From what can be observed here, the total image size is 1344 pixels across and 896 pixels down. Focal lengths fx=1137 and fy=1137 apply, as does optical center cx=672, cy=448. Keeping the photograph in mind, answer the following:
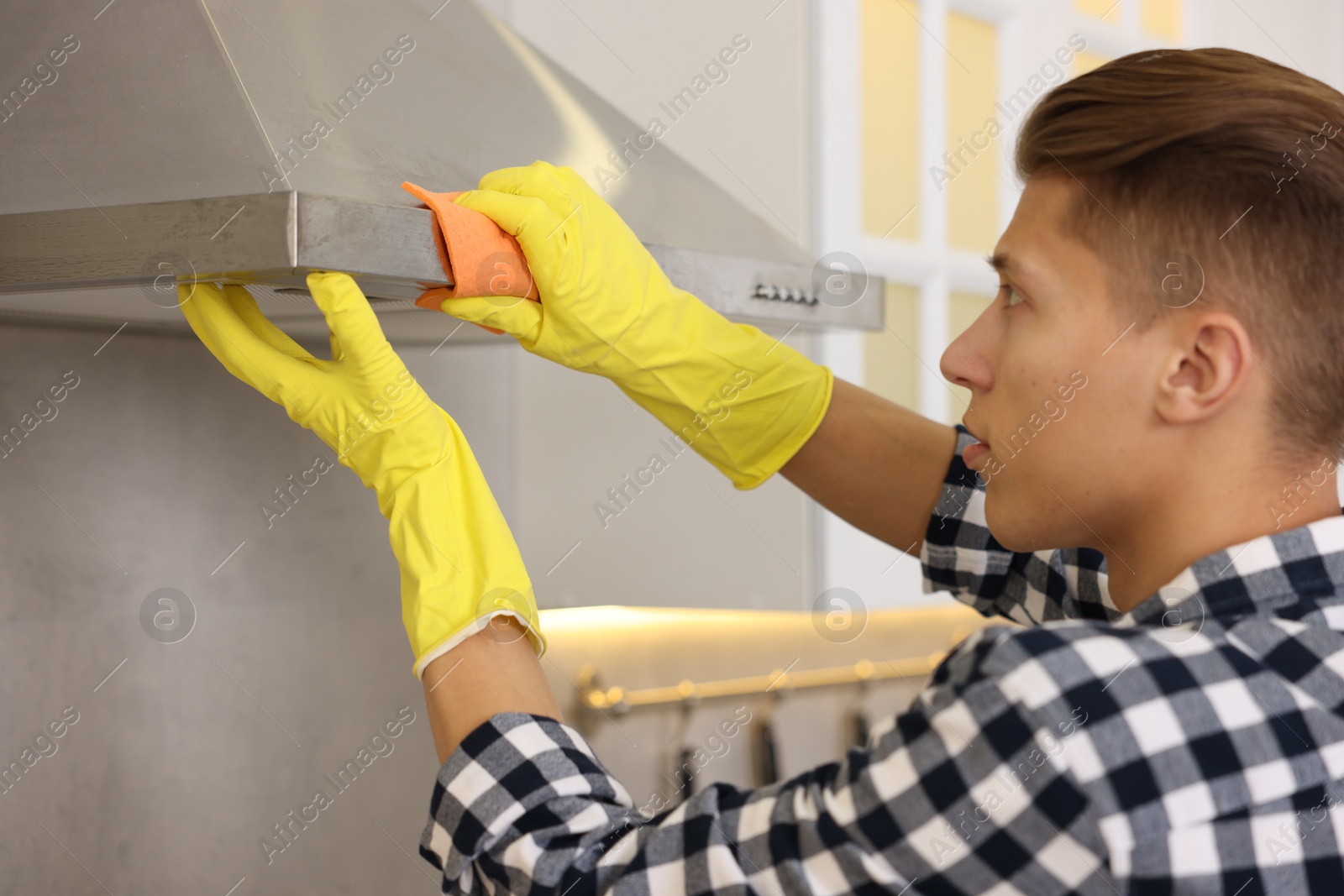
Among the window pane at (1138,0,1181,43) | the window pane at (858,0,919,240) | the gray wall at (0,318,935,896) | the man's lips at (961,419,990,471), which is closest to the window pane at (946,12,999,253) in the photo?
the window pane at (858,0,919,240)

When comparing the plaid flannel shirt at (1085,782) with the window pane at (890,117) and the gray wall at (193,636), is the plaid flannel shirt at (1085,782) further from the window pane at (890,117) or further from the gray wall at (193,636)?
the window pane at (890,117)

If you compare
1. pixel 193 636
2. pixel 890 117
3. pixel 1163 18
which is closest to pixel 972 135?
pixel 890 117

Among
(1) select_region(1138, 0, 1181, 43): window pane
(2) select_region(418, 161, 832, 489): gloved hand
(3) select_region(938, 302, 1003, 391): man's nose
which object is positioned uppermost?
(1) select_region(1138, 0, 1181, 43): window pane

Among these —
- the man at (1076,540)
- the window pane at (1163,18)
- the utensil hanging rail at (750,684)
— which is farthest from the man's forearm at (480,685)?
the window pane at (1163,18)

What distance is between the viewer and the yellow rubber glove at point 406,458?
634mm

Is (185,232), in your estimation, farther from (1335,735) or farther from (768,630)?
(768,630)

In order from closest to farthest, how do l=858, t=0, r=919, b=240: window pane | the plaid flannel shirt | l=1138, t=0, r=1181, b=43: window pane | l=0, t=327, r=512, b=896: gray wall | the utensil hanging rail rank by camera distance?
the plaid flannel shirt < l=0, t=327, r=512, b=896: gray wall < the utensil hanging rail < l=858, t=0, r=919, b=240: window pane < l=1138, t=0, r=1181, b=43: window pane

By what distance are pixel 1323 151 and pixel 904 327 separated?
84 cm

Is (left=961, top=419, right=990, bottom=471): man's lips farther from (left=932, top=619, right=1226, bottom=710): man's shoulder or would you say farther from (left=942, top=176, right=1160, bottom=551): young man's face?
(left=932, top=619, right=1226, bottom=710): man's shoulder

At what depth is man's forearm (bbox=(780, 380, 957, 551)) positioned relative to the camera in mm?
870

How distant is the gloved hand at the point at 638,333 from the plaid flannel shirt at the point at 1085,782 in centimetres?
31

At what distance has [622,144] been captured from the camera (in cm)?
85

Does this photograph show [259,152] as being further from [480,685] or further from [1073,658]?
[1073,658]

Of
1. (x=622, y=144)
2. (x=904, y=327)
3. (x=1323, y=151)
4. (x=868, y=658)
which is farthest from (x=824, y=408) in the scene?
(x=868, y=658)
